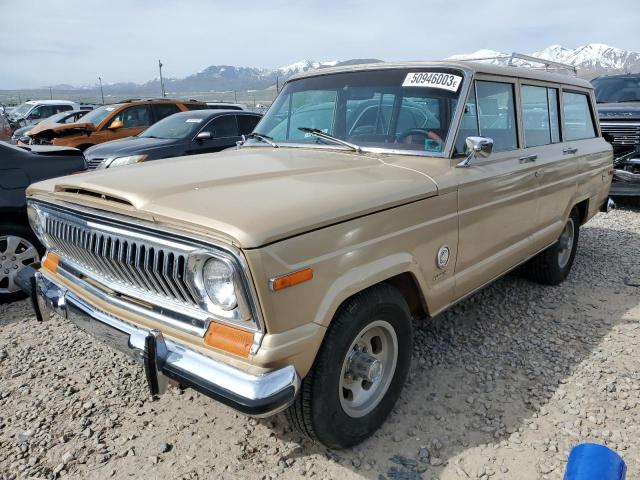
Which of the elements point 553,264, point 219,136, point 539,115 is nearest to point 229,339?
point 539,115

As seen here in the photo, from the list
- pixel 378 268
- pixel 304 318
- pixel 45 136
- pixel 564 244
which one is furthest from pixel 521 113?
pixel 45 136

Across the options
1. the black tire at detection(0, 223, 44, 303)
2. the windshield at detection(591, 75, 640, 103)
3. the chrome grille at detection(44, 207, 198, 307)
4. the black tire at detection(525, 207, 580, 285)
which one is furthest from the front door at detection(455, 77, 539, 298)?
the windshield at detection(591, 75, 640, 103)

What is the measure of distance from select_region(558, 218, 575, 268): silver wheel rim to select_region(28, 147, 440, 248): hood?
8.65ft

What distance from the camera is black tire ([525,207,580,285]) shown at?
A: 15.0 ft

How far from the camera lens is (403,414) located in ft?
9.50

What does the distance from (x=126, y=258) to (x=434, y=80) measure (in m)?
2.15

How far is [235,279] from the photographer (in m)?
1.91

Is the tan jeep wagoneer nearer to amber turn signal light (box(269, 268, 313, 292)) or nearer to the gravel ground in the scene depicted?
amber turn signal light (box(269, 268, 313, 292))

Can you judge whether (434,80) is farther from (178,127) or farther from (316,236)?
(178,127)

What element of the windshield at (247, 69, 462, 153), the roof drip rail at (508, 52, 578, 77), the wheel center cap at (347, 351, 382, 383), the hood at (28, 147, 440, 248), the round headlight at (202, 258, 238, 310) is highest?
the roof drip rail at (508, 52, 578, 77)

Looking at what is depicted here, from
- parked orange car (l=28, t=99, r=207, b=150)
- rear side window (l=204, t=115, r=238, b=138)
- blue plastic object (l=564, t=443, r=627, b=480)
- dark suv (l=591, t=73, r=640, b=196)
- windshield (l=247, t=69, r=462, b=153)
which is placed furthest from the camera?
parked orange car (l=28, t=99, r=207, b=150)

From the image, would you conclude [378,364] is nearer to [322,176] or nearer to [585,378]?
[322,176]

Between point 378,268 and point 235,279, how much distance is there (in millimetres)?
746

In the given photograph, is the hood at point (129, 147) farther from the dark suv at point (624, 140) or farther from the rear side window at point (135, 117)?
the dark suv at point (624, 140)
